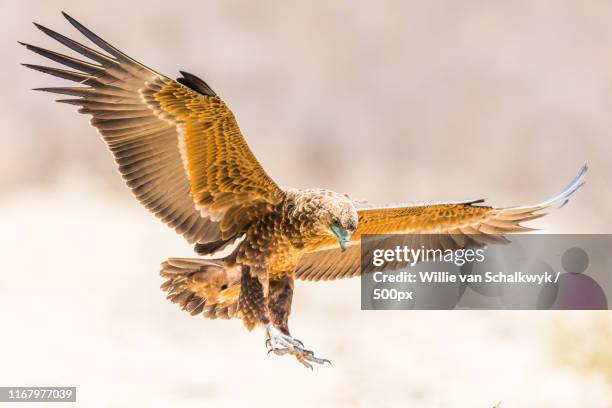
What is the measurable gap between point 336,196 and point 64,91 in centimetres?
260

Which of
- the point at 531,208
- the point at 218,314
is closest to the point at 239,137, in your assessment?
the point at 218,314

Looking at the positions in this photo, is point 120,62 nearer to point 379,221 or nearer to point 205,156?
point 205,156

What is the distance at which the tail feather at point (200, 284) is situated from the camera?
10.2 m

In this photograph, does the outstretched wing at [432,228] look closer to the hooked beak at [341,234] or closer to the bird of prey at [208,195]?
the bird of prey at [208,195]

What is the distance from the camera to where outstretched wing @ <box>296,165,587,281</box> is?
1073cm

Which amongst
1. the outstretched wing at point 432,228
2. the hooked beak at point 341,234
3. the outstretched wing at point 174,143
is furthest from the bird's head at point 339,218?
the outstretched wing at point 432,228

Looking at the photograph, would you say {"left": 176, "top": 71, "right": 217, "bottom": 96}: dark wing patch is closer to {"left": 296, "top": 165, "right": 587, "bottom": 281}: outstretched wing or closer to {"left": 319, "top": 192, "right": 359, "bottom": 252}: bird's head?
{"left": 319, "top": 192, "right": 359, "bottom": 252}: bird's head

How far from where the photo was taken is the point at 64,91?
9.56 metres

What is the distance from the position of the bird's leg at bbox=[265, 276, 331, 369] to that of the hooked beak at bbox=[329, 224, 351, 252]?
3.23ft

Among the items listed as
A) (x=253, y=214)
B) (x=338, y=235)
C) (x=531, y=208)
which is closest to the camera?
(x=338, y=235)

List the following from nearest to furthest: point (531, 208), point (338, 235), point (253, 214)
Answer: point (338, 235) < point (253, 214) < point (531, 208)

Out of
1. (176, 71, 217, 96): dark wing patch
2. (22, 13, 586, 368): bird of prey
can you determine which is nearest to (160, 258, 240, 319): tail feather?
(22, 13, 586, 368): bird of prey

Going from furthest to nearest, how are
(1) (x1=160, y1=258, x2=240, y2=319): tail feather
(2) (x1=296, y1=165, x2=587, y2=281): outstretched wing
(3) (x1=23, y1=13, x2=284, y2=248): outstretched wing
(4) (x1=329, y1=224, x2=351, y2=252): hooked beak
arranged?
(2) (x1=296, y1=165, x2=587, y2=281): outstretched wing → (1) (x1=160, y1=258, x2=240, y2=319): tail feather → (3) (x1=23, y1=13, x2=284, y2=248): outstretched wing → (4) (x1=329, y1=224, x2=351, y2=252): hooked beak

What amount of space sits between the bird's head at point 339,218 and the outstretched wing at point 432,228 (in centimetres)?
117
